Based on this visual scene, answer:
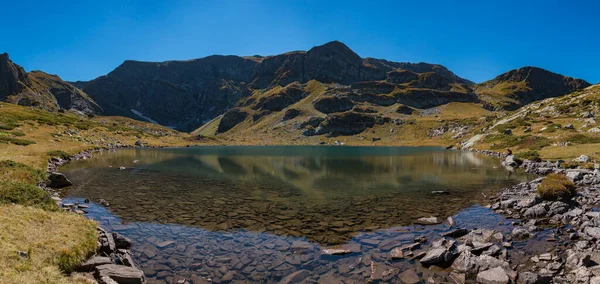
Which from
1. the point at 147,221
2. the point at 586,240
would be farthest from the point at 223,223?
the point at 586,240

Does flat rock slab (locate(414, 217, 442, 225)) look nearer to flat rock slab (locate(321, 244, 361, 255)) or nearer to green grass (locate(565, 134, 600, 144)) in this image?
flat rock slab (locate(321, 244, 361, 255))

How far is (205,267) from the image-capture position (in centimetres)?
1434

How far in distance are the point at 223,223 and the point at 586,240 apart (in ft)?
71.2

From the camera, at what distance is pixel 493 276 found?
12.7 m

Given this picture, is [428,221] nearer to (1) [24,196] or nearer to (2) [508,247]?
(2) [508,247]

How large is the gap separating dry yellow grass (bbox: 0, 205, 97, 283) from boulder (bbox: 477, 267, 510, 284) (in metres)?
15.7

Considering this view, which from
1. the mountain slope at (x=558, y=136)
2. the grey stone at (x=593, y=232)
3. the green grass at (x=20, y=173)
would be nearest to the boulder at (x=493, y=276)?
the grey stone at (x=593, y=232)

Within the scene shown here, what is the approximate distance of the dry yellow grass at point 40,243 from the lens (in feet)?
31.5

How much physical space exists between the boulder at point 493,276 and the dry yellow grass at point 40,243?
51.4 feet

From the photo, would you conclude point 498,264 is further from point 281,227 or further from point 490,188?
point 490,188

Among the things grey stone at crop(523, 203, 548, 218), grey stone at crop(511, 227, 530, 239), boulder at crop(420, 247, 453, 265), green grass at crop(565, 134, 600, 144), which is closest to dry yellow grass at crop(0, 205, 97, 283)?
boulder at crop(420, 247, 453, 265)

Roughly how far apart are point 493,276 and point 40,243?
1848cm

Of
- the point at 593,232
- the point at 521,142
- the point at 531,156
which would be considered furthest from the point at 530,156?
the point at 593,232

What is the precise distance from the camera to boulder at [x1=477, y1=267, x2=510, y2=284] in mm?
12457
